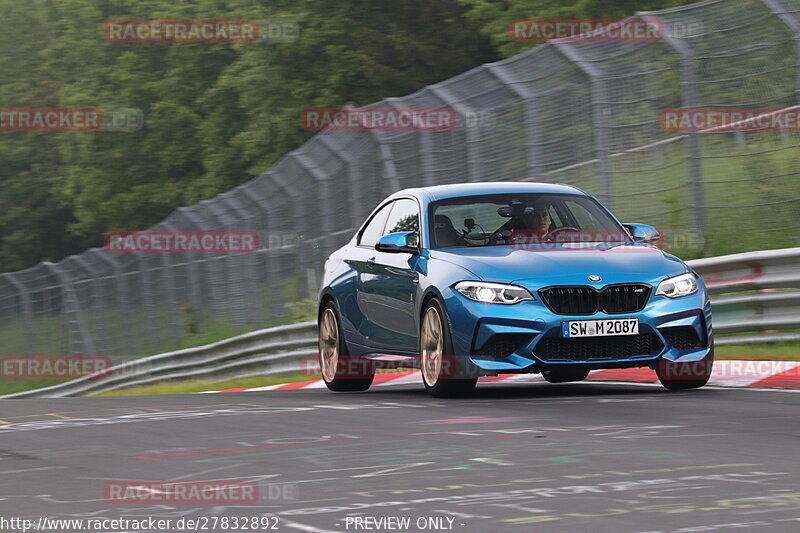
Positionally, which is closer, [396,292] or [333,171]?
[396,292]

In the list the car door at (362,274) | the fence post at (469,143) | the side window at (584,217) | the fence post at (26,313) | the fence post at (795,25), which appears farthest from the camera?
the fence post at (26,313)

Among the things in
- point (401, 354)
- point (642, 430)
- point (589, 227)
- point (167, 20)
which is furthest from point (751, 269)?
point (167, 20)

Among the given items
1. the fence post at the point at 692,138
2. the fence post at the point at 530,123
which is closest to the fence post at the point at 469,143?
the fence post at the point at 530,123

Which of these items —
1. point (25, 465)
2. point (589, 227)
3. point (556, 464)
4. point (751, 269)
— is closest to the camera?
point (556, 464)

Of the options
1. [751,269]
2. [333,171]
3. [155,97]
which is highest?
[155,97]

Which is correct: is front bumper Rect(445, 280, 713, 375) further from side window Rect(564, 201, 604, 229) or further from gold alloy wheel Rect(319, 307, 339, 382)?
gold alloy wheel Rect(319, 307, 339, 382)

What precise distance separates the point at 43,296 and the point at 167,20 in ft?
107

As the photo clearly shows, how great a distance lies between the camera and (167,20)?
63500 millimetres

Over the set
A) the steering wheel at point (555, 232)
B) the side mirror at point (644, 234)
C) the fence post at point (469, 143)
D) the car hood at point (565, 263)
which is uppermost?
the fence post at point (469, 143)

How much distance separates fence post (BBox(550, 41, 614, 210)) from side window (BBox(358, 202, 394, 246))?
3.63 meters

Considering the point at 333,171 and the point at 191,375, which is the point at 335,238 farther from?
the point at 191,375

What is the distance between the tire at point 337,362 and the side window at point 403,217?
3.36ft

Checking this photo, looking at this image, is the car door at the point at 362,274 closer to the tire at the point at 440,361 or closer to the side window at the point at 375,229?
the side window at the point at 375,229

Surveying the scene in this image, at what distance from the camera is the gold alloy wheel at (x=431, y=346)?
10.7 m
